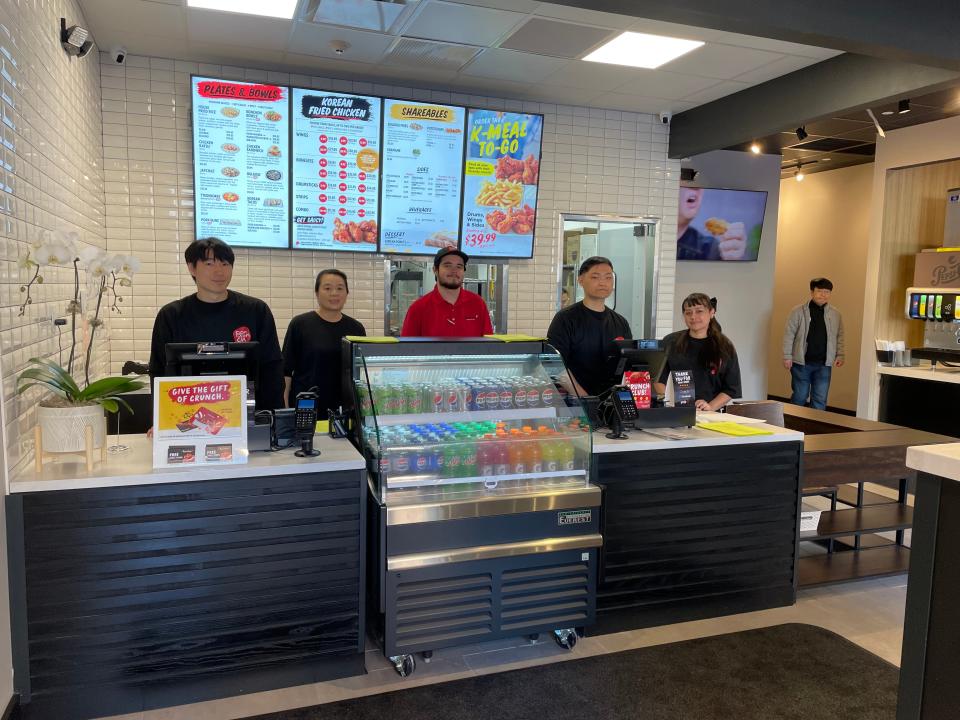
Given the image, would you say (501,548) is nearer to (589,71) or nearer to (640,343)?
(640,343)

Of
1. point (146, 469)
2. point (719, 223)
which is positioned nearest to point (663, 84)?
point (719, 223)

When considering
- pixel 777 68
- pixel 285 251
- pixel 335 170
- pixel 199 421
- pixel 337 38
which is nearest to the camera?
pixel 199 421

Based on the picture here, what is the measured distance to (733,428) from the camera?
354 centimetres

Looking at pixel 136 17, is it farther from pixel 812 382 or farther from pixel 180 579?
pixel 812 382

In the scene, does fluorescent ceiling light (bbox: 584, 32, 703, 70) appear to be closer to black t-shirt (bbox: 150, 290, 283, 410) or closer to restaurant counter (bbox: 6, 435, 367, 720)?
black t-shirt (bbox: 150, 290, 283, 410)

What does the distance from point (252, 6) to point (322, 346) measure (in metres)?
1.92

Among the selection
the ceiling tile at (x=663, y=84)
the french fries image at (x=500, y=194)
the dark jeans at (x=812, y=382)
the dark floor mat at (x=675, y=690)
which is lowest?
the dark floor mat at (x=675, y=690)

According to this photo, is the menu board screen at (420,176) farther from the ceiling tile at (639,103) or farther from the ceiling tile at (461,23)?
the ceiling tile at (639,103)

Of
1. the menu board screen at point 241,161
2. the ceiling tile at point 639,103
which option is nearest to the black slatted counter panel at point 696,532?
the menu board screen at point 241,161

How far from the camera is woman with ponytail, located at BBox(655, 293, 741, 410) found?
419 cm

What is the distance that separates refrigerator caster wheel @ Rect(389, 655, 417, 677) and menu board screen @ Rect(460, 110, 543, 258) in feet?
11.2

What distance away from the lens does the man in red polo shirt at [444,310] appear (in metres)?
4.44

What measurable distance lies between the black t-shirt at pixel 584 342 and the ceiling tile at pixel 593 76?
6.27ft

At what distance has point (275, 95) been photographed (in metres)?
4.84
